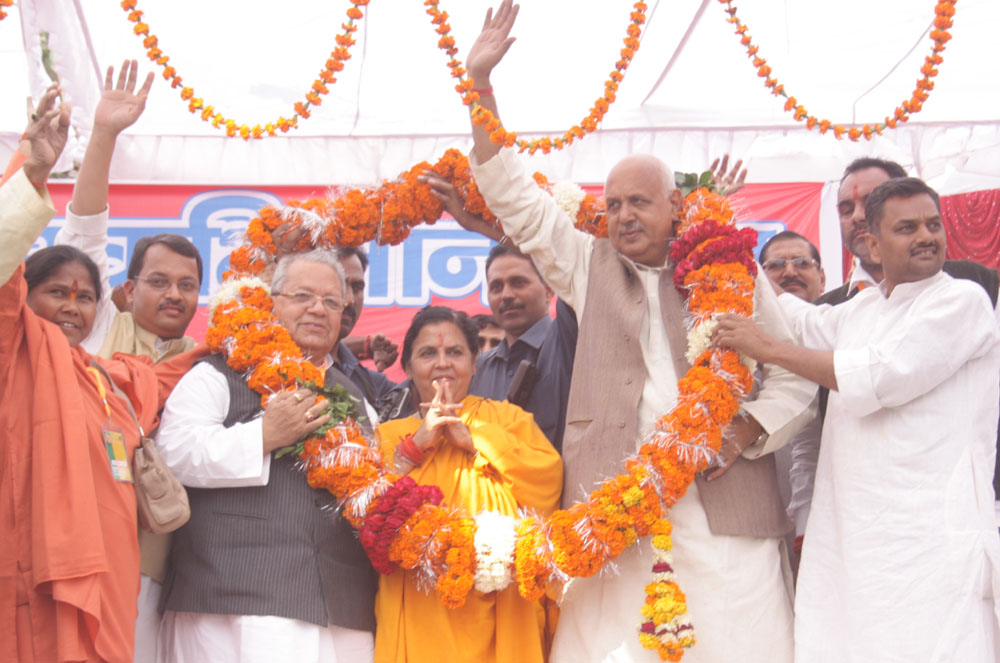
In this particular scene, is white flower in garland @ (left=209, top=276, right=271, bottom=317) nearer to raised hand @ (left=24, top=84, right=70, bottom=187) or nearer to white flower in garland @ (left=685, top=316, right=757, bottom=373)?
raised hand @ (left=24, top=84, right=70, bottom=187)

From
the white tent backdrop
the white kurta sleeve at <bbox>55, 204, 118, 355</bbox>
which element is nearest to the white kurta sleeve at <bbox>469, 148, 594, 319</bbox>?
the white kurta sleeve at <bbox>55, 204, 118, 355</bbox>

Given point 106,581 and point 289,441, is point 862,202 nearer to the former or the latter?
point 289,441

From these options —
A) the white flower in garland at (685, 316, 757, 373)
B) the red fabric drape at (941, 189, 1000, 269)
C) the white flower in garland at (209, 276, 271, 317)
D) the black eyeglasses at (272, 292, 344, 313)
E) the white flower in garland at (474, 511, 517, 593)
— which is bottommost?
the white flower in garland at (474, 511, 517, 593)

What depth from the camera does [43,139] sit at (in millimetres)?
3398

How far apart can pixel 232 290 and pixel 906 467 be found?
2.96 m

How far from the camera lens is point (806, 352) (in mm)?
3836

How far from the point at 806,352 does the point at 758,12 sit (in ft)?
15.7

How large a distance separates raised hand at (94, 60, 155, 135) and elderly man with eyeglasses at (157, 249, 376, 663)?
3.69 feet

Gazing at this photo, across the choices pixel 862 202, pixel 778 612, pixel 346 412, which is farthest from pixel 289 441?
pixel 862 202

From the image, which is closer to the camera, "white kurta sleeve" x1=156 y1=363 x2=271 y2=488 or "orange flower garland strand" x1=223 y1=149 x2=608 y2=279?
"white kurta sleeve" x1=156 y1=363 x2=271 y2=488

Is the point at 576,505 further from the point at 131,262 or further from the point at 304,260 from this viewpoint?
the point at 131,262

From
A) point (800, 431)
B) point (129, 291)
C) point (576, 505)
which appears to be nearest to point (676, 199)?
point (800, 431)

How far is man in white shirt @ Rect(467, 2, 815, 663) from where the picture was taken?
3.83 meters

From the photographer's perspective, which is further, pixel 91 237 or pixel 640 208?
pixel 91 237
